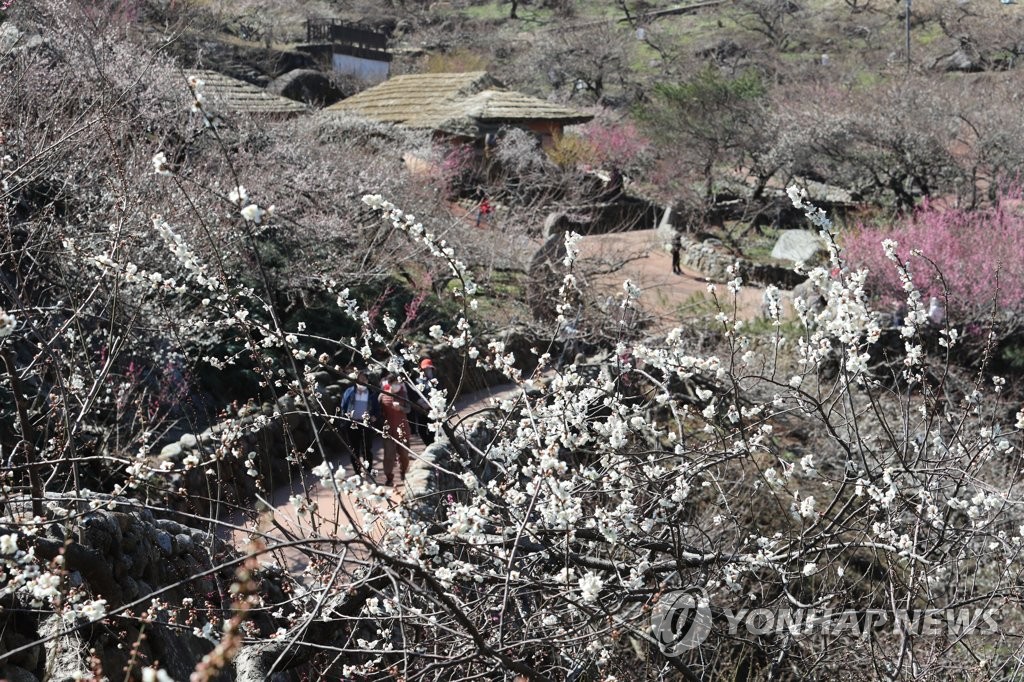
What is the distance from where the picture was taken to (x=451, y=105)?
1919 centimetres

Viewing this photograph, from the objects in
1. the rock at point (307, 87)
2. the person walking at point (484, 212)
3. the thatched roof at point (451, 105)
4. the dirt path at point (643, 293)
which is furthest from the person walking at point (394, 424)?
the rock at point (307, 87)

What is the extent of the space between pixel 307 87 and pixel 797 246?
13522 millimetres

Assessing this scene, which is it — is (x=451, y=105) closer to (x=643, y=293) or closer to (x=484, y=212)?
(x=484, y=212)

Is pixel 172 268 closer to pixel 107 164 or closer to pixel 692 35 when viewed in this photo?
pixel 107 164

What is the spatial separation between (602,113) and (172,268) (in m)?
20.9

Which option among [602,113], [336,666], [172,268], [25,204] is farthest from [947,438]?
[602,113]

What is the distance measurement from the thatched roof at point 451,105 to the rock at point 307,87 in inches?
143

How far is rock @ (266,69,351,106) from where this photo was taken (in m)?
24.0

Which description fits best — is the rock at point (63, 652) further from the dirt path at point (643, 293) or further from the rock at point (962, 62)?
the rock at point (962, 62)

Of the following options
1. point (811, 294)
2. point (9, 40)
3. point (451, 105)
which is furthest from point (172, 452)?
point (451, 105)

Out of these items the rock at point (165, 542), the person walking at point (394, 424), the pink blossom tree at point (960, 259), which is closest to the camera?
the rock at point (165, 542)

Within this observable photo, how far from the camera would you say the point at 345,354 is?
35.4 feet

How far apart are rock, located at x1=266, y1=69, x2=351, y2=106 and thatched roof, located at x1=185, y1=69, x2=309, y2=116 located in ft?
22.2

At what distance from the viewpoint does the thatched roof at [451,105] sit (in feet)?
60.2
